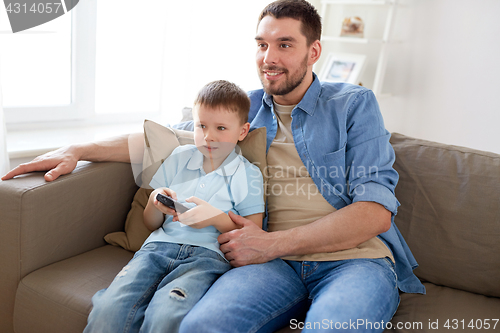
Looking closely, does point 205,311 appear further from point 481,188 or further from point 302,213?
point 481,188

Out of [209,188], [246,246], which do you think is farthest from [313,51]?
[246,246]

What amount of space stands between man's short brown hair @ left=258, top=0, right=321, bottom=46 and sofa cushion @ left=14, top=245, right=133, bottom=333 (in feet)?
3.37

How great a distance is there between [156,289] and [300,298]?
42 centimetres

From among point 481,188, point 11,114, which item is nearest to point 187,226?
point 481,188

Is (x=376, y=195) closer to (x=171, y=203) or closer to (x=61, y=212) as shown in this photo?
(x=171, y=203)

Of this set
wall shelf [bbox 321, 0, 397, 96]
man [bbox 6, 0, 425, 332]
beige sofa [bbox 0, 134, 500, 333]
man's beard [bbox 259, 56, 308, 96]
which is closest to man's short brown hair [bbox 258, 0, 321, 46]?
man [bbox 6, 0, 425, 332]

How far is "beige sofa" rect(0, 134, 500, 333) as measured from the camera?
47.6 inches

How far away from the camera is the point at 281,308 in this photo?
1.16 meters

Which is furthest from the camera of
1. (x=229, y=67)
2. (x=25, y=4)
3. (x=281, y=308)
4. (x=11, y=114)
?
(x=229, y=67)

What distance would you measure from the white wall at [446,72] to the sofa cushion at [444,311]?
5.19 feet

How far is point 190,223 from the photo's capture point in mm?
1205

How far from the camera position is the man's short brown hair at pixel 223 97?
1.28 m

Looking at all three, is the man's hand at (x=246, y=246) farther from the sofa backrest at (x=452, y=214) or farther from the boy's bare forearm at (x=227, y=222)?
the sofa backrest at (x=452, y=214)

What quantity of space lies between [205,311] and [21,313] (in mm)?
598
